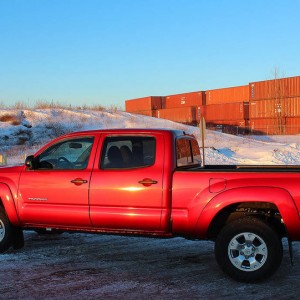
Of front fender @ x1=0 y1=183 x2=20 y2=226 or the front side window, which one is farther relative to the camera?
front fender @ x1=0 y1=183 x2=20 y2=226

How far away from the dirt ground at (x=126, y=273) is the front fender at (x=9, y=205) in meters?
0.53

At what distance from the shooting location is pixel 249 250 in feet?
17.3

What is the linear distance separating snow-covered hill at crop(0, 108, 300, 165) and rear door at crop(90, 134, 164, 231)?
18.4 metres

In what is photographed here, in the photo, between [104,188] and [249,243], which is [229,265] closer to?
[249,243]

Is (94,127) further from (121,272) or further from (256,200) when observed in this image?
(256,200)

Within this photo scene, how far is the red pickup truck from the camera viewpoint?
5.22 m

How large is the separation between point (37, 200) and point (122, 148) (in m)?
1.41

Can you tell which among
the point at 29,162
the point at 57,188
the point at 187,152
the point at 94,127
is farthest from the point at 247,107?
the point at 57,188

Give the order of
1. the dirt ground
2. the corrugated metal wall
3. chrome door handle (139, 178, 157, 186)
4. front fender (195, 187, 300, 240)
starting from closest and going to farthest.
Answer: the dirt ground, front fender (195, 187, 300, 240), chrome door handle (139, 178, 157, 186), the corrugated metal wall

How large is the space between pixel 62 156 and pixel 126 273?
201cm

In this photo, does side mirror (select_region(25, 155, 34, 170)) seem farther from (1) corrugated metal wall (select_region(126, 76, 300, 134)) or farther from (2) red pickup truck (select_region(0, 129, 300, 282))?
(1) corrugated metal wall (select_region(126, 76, 300, 134))

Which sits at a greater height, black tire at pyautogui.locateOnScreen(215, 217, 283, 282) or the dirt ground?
black tire at pyautogui.locateOnScreen(215, 217, 283, 282)

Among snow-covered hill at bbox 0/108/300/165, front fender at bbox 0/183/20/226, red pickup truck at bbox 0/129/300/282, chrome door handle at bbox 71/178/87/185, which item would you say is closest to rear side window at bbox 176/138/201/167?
red pickup truck at bbox 0/129/300/282

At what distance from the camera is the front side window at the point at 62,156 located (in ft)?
20.5
